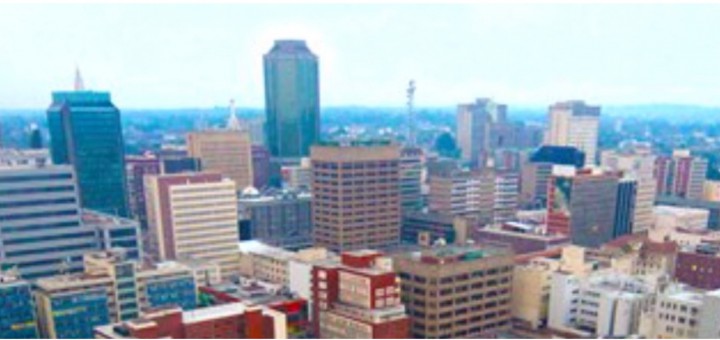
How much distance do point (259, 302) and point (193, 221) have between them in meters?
22.2

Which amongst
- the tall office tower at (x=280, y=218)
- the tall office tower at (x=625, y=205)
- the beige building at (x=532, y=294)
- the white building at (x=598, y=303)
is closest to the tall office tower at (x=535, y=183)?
the tall office tower at (x=625, y=205)

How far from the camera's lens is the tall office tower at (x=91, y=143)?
8088cm

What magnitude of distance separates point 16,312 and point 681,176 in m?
99.9

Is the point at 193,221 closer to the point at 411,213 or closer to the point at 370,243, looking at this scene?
the point at 370,243

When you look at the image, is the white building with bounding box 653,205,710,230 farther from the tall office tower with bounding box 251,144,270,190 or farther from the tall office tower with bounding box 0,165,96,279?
the tall office tower with bounding box 251,144,270,190

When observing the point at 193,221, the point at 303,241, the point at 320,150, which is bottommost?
the point at 303,241

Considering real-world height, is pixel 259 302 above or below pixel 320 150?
below

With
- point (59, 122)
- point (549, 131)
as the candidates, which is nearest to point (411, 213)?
point (59, 122)

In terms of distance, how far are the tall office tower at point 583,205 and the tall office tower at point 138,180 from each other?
182 feet

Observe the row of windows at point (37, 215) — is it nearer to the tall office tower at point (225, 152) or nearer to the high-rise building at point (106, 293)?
the high-rise building at point (106, 293)

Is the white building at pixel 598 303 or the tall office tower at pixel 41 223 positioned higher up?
the tall office tower at pixel 41 223

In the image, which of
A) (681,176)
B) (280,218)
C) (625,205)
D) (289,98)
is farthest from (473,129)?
(280,218)

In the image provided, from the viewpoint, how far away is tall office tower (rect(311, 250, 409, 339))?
4076cm

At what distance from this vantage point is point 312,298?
4581 cm
